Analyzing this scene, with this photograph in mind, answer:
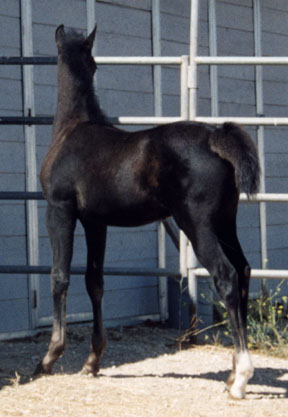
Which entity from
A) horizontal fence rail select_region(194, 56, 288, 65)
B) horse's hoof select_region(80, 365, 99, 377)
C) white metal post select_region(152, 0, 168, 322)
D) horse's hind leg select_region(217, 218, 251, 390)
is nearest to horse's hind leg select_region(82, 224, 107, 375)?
horse's hoof select_region(80, 365, 99, 377)

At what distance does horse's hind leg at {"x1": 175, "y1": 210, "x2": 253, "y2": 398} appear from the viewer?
3924 mm

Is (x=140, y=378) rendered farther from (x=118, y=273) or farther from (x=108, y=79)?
(x=108, y=79)

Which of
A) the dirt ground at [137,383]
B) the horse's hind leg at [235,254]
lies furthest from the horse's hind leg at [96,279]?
the horse's hind leg at [235,254]

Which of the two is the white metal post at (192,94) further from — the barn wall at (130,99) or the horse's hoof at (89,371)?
the horse's hoof at (89,371)

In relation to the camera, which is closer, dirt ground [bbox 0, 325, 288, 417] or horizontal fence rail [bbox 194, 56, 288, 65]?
dirt ground [bbox 0, 325, 288, 417]

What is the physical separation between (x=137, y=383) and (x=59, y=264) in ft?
2.50

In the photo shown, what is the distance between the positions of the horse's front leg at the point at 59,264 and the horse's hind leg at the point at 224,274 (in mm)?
728

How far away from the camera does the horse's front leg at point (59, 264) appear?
4.39 m

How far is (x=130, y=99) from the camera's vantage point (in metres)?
6.68

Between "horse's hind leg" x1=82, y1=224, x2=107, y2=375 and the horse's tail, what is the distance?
0.98 metres

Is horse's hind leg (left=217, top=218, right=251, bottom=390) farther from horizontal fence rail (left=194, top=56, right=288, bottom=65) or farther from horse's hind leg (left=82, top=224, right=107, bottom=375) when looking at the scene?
horizontal fence rail (left=194, top=56, right=288, bottom=65)

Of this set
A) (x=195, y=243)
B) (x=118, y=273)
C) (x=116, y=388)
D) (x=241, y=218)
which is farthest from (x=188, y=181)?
(x=241, y=218)

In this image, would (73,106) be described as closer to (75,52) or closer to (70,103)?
(70,103)

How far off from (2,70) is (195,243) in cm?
262
